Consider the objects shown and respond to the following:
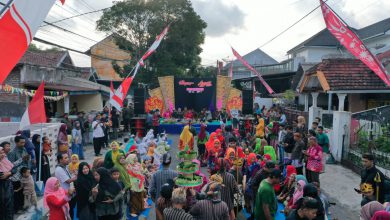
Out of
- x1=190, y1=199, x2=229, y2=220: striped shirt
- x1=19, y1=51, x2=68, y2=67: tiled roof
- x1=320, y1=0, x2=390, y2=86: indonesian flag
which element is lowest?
x1=190, y1=199, x2=229, y2=220: striped shirt

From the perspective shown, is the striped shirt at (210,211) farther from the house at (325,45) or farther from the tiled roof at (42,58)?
the house at (325,45)

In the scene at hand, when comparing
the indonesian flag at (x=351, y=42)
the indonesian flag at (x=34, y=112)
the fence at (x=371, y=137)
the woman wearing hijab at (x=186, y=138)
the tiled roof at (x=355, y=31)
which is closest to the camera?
the indonesian flag at (x=34, y=112)

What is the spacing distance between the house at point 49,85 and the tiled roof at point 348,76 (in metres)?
10.8

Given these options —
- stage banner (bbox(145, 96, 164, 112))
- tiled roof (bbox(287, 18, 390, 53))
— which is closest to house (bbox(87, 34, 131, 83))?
stage banner (bbox(145, 96, 164, 112))

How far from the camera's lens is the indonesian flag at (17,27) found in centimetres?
374

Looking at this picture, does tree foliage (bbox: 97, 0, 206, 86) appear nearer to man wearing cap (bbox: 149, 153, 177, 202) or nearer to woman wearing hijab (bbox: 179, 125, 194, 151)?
woman wearing hijab (bbox: 179, 125, 194, 151)

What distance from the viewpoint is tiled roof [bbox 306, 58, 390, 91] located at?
1393 centimetres

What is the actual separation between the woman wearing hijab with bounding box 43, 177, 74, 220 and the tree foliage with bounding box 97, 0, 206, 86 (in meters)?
26.8

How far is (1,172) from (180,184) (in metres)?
3.18

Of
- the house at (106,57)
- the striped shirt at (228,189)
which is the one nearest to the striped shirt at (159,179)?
the striped shirt at (228,189)

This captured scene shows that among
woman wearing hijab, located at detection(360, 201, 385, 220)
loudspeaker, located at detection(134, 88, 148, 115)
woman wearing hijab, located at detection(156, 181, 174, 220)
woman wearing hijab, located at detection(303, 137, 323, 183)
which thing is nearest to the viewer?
woman wearing hijab, located at detection(360, 201, 385, 220)

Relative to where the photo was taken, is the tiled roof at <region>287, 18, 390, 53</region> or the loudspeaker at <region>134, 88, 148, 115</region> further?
the tiled roof at <region>287, 18, 390, 53</region>

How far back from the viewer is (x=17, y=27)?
3.97 metres

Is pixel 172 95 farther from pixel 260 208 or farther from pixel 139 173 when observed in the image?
pixel 260 208
